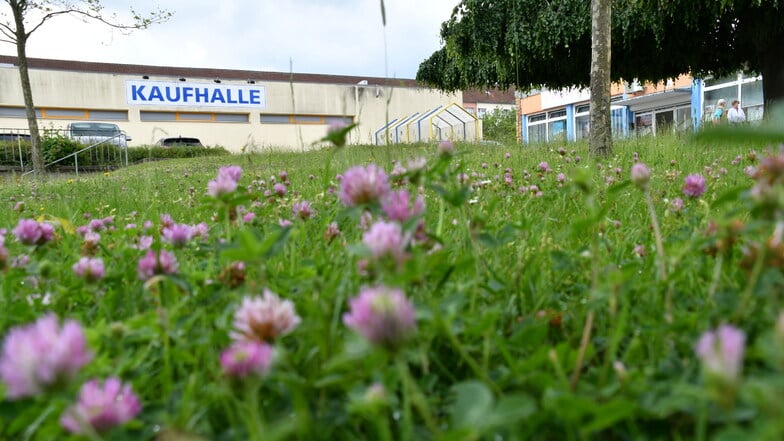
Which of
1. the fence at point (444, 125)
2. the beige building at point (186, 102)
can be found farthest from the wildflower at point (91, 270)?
the beige building at point (186, 102)

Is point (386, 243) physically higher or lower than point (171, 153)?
lower

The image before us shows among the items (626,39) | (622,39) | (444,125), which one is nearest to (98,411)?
(626,39)

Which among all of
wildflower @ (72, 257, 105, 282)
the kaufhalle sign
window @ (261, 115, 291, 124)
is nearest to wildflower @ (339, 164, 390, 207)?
wildflower @ (72, 257, 105, 282)

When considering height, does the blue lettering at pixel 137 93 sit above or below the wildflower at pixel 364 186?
above

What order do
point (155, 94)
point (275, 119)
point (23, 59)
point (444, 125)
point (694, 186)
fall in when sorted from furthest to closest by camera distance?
point (275, 119), point (155, 94), point (444, 125), point (23, 59), point (694, 186)

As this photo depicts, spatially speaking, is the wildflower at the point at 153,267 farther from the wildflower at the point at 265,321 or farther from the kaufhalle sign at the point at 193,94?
the kaufhalle sign at the point at 193,94

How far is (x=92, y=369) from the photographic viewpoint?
653mm

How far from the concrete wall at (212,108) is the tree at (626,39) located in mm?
13071

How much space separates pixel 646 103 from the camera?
27.4 meters

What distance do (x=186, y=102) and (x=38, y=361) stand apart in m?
31.6

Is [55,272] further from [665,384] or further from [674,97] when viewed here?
[674,97]

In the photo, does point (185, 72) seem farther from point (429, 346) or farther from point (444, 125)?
point (429, 346)

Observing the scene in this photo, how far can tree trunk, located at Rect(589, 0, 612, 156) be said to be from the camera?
5.10m

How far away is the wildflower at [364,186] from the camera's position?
2.44 feet
